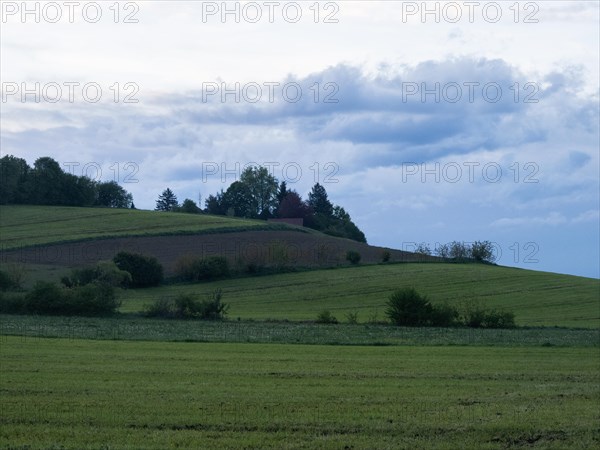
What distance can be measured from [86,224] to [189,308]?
167 ft

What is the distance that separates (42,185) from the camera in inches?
5118

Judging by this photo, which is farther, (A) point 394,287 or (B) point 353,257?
(B) point 353,257

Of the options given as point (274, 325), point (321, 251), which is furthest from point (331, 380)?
point (321, 251)

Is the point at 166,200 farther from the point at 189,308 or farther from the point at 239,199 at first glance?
the point at 189,308

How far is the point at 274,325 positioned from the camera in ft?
178

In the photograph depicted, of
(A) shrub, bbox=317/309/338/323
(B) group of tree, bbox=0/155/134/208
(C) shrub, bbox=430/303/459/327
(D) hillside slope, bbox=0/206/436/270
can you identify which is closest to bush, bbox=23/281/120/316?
(A) shrub, bbox=317/309/338/323

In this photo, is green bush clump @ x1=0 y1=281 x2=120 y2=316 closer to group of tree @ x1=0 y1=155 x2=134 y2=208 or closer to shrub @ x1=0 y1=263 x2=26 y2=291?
shrub @ x1=0 y1=263 x2=26 y2=291

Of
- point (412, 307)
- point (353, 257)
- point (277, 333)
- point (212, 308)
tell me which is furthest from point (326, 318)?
point (353, 257)

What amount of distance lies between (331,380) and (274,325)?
31.0m

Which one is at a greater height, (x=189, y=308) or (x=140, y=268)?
(x=140, y=268)

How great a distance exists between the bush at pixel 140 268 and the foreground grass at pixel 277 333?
2404cm

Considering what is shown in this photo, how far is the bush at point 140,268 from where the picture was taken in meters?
80.9

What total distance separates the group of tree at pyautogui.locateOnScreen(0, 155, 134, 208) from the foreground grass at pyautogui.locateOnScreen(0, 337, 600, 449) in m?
102

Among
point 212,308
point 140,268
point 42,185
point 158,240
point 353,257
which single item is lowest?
point 212,308
